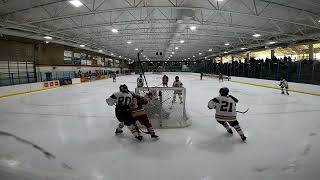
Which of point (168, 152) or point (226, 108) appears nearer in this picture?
point (168, 152)

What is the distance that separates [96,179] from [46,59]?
75.4 feet

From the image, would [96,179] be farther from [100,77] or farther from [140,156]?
[100,77]

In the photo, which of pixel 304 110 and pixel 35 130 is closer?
pixel 35 130

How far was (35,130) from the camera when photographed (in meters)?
5.93

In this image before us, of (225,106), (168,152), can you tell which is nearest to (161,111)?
(225,106)

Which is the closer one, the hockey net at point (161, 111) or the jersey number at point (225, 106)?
the jersey number at point (225, 106)

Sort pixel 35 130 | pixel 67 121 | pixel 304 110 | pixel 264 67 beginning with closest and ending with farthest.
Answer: pixel 35 130
pixel 67 121
pixel 304 110
pixel 264 67

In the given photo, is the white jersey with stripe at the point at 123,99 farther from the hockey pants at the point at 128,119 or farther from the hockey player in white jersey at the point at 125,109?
the hockey pants at the point at 128,119

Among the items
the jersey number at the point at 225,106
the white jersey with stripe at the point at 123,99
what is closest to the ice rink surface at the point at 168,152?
the jersey number at the point at 225,106

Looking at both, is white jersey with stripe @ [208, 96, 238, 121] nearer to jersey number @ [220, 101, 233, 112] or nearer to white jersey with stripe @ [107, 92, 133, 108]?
jersey number @ [220, 101, 233, 112]

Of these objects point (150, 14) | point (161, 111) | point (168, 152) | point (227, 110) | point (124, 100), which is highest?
point (150, 14)

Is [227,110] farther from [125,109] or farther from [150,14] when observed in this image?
[150,14]

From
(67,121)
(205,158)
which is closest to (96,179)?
(205,158)

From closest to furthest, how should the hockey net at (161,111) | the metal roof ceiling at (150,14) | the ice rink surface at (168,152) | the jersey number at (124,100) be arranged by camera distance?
the ice rink surface at (168,152) → the jersey number at (124,100) → the hockey net at (161,111) → the metal roof ceiling at (150,14)
